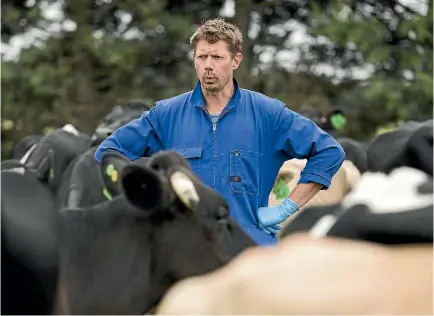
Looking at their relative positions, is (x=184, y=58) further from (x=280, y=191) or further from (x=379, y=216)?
(x=379, y=216)

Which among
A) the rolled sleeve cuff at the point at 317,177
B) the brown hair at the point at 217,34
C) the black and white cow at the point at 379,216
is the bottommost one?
the rolled sleeve cuff at the point at 317,177

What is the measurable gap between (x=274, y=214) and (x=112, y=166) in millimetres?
617

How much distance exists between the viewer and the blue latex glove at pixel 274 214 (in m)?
3.21

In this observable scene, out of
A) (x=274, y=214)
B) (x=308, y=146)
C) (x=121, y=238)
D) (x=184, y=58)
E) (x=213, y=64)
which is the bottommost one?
(x=184, y=58)

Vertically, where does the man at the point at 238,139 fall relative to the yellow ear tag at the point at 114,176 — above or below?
above

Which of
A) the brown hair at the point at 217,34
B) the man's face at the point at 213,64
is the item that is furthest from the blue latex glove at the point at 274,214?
the brown hair at the point at 217,34

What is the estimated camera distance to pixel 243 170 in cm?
314

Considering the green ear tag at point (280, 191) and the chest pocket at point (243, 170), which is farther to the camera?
the green ear tag at point (280, 191)

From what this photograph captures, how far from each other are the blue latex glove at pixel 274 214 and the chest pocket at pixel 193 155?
0.28 m

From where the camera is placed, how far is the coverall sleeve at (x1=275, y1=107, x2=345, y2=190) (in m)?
3.18

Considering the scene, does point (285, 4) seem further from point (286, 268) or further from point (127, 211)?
point (286, 268)

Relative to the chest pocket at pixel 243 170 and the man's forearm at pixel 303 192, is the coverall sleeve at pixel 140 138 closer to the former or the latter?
the chest pocket at pixel 243 170

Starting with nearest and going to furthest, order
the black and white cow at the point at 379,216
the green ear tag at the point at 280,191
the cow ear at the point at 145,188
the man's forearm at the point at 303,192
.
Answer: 1. the black and white cow at the point at 379,216
2. the cow ear at the point at 145,188
3. the man's forearm at the point at 303,192
4. the green ear tag at the point at 280,191

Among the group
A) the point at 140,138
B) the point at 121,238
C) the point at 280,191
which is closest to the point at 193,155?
the point at 140,138
